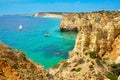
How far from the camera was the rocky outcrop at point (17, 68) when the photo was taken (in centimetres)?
712

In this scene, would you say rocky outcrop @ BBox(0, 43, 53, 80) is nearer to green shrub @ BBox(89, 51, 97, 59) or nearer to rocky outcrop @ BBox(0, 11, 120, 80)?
rocky outcrop @ BBox(0, 11, 120, 80)

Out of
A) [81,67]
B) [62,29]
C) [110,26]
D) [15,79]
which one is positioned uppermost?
[62,29]

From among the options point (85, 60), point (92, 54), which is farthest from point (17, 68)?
point (92, 54)

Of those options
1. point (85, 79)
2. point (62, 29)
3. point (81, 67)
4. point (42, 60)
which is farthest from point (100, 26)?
point (62, 29)

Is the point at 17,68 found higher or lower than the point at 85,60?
lower

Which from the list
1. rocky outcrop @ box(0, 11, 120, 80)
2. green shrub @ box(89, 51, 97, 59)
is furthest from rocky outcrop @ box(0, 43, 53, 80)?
green shrub @ box(89, 51, 97, 59)

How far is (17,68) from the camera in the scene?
7559 millimetres

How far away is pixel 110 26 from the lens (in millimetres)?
40906

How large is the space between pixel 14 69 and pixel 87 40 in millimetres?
35459

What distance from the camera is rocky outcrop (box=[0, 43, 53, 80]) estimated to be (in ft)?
23.4

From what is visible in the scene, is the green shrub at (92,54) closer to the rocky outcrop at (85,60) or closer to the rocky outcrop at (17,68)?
the rocky outcrop at (85,60)

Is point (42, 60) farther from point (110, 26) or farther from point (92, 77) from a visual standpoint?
point (92, 77)

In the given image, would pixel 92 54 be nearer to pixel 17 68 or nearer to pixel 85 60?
pixel 85 60

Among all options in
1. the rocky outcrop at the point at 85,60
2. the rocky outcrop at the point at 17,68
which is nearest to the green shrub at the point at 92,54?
the rocky outcrop at the point at 85,60
